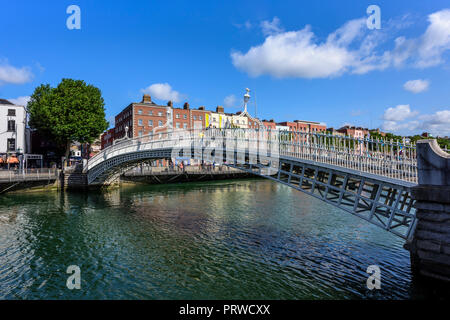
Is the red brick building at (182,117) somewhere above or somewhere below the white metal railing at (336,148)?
above

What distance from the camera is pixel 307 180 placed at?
11.5 meters

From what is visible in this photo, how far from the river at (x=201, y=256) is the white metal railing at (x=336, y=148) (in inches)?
133

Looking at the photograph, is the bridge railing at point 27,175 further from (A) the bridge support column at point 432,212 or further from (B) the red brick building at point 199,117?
(B) the red brick building at point 199,117

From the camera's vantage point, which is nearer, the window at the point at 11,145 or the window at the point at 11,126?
the window at the point at 11,145

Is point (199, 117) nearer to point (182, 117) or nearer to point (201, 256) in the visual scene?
point (182, 117)

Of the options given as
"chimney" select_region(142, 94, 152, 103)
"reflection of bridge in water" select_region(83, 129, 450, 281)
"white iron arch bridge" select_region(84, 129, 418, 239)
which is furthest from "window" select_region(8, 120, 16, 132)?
"reflection of bridge in water" select_region(83, 129, 450, 281)

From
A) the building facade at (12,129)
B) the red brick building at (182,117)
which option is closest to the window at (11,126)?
the building facade at (12,129)

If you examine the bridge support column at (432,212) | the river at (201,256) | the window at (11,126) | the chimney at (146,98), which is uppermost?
the chimney at (146,98)

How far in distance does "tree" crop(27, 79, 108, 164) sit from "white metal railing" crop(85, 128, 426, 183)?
70.3 feet

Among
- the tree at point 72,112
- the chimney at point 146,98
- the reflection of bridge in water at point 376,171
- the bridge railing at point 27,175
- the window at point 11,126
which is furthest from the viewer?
the chimney at point 146,98

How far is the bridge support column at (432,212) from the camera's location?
705 centimetres

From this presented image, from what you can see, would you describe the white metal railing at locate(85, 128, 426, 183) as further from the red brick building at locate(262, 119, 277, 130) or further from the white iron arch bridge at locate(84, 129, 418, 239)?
the red brick building at locate(262, 119, 277, 130)

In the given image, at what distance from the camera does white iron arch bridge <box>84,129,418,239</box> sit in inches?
340
